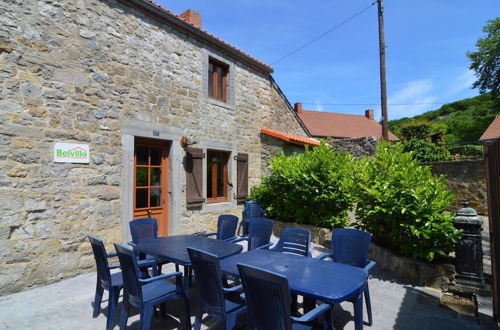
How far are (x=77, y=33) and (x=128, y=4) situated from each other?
1.24 metres

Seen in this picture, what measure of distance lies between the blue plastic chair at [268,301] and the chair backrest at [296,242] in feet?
4.92

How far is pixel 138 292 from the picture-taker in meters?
2.43

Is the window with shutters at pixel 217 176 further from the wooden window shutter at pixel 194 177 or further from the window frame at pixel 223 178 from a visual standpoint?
the wooden window shutter at pixel 194 177

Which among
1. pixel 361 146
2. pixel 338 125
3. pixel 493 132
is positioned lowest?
pixel 361 146

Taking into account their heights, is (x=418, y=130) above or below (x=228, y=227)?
above

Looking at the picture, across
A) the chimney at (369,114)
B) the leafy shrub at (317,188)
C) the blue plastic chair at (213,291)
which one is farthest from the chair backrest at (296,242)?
the chimney at (369,114)

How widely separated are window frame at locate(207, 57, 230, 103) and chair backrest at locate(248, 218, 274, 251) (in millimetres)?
3968

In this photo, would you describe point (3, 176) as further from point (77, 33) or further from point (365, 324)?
point (365, 324)

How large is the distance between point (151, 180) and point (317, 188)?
352 centimetres

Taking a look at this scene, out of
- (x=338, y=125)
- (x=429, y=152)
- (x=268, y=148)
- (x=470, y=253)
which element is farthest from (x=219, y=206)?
(x=338, y=125)

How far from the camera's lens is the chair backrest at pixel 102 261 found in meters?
2.66

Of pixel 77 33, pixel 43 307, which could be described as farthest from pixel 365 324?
pixel 77 33

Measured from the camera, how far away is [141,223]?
13.6 feet

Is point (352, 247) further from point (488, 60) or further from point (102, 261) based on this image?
point (488, 60)
